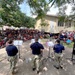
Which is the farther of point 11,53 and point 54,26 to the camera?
point 54,26

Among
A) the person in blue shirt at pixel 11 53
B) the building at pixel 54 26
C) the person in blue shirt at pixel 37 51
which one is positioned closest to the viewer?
the person in blue shirt at pixel 11 53

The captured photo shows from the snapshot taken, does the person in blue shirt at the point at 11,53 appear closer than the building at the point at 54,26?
Yes

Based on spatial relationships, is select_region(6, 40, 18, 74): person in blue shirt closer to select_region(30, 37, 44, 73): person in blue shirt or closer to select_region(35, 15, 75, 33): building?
select_region(30, 37, 44, 73): person in blue shirt

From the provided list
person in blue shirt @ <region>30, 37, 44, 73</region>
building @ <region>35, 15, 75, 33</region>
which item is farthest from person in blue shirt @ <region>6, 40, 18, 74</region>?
building @ <region>35, 15, 75, 33</region>

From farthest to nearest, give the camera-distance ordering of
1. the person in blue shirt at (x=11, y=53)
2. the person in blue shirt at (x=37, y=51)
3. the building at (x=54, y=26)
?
the building at (x=54, y=26) < the person in blue shirt at (x=37, y=51) < the person in blue shirt at (x=11, y=53)

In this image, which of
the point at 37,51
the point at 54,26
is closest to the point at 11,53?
the point at 37,51

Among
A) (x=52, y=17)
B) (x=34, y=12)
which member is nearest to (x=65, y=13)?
(x=34, y=12)

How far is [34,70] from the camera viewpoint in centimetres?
746

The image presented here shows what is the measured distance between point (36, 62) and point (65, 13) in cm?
828

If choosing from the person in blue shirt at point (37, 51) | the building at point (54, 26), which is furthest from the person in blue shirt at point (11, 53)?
the building at point (54, 26)

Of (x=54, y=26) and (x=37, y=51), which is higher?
(x=37, y=51)

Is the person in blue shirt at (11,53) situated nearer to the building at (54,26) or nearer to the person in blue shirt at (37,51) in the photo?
the person in blue shirt at (37,51)

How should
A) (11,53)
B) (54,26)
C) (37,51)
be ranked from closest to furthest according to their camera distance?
(11,53)
(37,51)
(54,26)

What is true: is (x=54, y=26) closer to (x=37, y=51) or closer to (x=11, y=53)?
(x=37, y=51)
